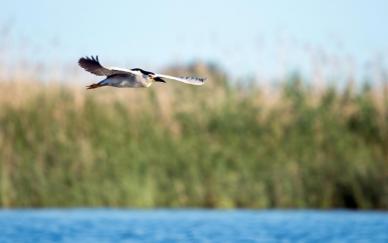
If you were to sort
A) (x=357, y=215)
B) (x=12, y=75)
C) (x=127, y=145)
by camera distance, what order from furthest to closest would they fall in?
(x=12, y=75), (x=127, y=145), (x=357, y=215)

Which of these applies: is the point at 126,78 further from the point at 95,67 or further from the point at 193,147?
the point at 193,147

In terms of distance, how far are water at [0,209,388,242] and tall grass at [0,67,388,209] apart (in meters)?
0.26

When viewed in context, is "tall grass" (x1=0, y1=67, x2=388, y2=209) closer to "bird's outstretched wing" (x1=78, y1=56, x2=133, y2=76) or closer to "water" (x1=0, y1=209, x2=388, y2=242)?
"water" (x1=0, y1=209, x2=388, y2=242)

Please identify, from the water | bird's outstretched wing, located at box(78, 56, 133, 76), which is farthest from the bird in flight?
the water

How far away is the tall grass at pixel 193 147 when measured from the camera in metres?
A: 14.9

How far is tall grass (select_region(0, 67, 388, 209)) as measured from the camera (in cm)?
1494

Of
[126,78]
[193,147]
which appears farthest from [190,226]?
[126,78]

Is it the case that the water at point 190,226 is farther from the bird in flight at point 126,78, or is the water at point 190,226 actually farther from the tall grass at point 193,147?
the bird in flight at point 126,78

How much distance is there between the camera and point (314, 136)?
52.5 ft

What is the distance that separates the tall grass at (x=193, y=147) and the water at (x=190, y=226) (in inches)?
10.1

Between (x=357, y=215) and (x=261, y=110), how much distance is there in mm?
2789

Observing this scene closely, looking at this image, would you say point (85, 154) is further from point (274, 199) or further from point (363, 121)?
point (363, 121)

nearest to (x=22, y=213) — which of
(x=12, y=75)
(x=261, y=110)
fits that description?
(x=12, y=75)

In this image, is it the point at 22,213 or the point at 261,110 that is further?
the point at 261,110
